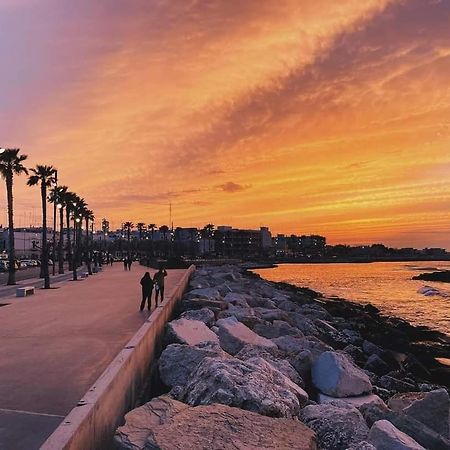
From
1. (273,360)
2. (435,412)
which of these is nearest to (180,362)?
(273,360)

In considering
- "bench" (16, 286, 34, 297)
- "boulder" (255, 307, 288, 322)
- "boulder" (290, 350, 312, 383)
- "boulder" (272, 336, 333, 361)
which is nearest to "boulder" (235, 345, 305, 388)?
"boulder" (290, 350, 312, 383)

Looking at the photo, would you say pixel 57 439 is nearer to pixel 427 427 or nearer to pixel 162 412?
pixel 162 412

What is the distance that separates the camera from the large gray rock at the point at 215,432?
5074 mm

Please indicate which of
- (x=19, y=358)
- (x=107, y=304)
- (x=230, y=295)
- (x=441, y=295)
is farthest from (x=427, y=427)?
(x=441, y=295)

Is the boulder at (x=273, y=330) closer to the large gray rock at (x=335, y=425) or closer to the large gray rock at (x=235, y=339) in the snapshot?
the large gray rock at (x=235, y=339)

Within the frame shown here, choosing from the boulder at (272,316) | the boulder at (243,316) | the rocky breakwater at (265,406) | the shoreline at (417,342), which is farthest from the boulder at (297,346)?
the shoreline at (417,342)

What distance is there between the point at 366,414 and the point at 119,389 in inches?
147

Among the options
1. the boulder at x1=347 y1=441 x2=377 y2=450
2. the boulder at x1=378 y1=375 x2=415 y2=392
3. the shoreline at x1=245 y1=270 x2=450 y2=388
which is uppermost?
the boulder at x1=347 y1=441 x2=377 y2=450

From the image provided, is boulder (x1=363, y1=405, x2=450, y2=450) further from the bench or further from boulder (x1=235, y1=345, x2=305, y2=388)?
the bench

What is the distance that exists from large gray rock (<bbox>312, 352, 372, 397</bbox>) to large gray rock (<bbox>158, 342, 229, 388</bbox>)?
2.26m

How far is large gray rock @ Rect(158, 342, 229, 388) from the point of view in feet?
27.6

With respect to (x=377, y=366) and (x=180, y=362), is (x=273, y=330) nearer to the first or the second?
(x=377, y=366)

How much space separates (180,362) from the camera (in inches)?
344

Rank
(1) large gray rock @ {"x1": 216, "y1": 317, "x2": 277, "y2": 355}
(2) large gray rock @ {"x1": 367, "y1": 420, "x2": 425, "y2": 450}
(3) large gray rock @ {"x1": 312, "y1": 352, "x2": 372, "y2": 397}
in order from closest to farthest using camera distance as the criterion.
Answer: (2) large gray rock @ {"x1": 367, "y1": 420, "x2": 425, "y2": 450} → (3) large gray rock @ {"x1": 312, "y1": 352, "x2": 372, "y2": 397} → (1) large gray rock @ {"x1": 216, "y1": 317, "x2": 277, "y2": 355}
